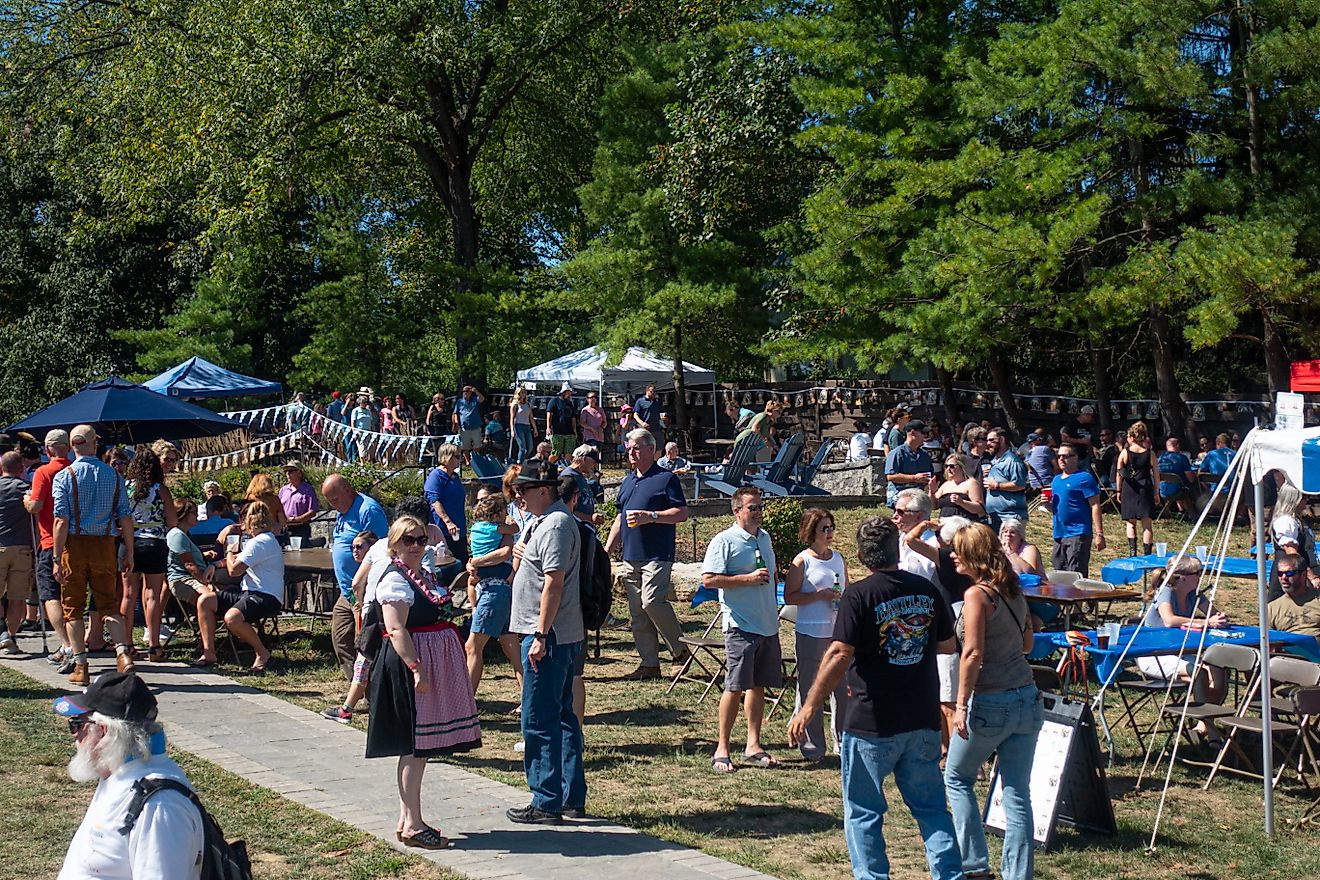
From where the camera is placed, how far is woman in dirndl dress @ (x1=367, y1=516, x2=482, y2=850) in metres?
6.21

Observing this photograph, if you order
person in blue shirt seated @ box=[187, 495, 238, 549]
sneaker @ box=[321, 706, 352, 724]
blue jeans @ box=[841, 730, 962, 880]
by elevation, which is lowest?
sneaker @ box=[321, 706, 352, 724]

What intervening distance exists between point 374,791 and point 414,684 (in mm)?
1400

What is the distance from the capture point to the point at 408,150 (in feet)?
110

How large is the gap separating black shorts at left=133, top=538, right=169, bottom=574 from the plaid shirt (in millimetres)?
937

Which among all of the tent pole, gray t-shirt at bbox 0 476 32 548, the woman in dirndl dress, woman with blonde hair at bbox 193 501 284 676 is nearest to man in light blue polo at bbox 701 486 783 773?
the woman in dirndl dress

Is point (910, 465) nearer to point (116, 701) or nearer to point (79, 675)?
point (79, 675)

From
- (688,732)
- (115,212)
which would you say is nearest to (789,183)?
(115,212)

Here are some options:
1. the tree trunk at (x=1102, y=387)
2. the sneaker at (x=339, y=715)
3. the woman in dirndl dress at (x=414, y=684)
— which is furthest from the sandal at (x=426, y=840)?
the tree trunk at (x=1102, y=387)

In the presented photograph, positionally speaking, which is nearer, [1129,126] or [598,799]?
[598,799]

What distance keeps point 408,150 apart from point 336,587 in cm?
2322

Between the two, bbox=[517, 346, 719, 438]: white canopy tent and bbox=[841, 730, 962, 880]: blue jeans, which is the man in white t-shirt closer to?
bbox=[517, 346, 719, 438]: white canopy tent

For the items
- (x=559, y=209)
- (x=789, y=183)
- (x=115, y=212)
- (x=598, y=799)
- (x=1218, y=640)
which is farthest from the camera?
(x=559, y=209)

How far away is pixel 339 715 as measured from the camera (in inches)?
354

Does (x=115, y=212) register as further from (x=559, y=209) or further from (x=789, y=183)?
(x=789, y=183)
